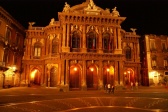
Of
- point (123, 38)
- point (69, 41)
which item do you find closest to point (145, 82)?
point (123, 38)

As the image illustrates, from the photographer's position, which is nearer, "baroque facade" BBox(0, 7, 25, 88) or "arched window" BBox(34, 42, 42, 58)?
"baroque facade" BBox(0, 7, 25, 88)

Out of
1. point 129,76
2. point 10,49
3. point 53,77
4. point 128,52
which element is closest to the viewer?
point 10,49

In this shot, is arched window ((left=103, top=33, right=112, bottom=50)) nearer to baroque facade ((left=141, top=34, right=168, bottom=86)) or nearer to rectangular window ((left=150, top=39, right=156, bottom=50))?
baroque facade ((left=141, top=34, right=168, bottom=86))

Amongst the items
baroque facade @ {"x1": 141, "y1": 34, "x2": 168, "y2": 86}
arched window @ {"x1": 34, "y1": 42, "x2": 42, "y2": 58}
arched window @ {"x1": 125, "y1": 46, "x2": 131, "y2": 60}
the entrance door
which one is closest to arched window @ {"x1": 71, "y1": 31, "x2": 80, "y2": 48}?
the entrance door

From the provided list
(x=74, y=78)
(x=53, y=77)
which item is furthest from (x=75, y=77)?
(x=53, y=77)

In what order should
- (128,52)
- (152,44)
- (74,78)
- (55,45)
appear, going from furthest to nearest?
(152,44)
(128,52)
(55,45)
(74,78)

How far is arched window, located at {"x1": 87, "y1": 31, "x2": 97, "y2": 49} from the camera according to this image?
27859 millimetres

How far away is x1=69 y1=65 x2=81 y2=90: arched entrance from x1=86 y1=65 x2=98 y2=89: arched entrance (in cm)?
165

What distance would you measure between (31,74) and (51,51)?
7.05 m

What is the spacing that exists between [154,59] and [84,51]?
2052 centimetres

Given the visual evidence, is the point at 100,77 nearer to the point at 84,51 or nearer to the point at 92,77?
the point at 92,77

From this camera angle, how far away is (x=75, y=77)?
27547 mm

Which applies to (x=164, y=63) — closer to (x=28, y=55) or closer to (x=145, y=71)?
(x=145, y=71)

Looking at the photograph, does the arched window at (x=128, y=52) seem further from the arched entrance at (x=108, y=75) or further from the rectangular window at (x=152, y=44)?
the arched entrance at (x=108, y=75)
